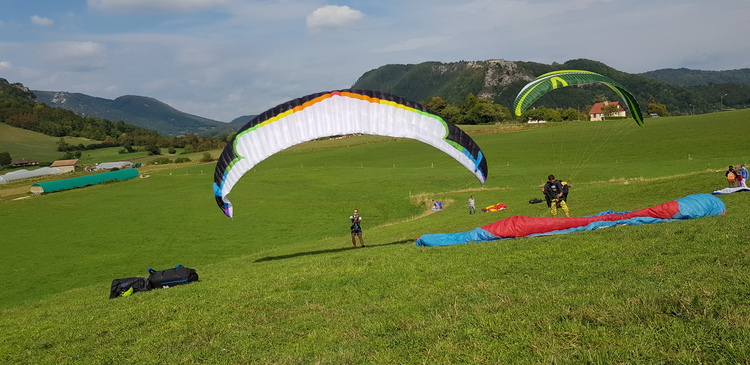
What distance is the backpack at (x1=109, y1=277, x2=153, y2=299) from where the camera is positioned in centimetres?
1183

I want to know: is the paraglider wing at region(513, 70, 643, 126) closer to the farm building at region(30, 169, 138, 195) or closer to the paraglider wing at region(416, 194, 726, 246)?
the paraglider wing at region(416, 194, 726, 246)

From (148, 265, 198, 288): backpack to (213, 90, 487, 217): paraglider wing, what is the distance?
186cm

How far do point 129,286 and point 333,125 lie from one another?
20.4 feet

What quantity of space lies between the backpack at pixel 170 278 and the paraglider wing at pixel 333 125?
186 cm

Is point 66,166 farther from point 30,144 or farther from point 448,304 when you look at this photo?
point 448,304

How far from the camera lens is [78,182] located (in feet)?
186

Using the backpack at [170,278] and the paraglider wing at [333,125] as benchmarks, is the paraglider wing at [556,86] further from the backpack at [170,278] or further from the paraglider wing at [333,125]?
the backpack at [170,278]

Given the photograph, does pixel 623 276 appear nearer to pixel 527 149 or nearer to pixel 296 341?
pixel 296 341

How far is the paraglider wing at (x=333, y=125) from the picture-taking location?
12.5 metres

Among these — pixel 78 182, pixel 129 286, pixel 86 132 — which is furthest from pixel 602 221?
pixel 86 132

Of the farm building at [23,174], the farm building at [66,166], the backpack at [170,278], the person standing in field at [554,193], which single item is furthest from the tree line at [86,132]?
the backpack at [170,278]

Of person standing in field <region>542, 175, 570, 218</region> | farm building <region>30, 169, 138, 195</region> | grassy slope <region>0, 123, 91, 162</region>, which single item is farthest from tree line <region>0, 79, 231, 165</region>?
person standing in field <region>542, 175, 570, 218</region>

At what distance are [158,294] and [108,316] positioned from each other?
1.93m

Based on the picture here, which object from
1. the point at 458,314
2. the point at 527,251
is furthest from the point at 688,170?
the point at 458,314
